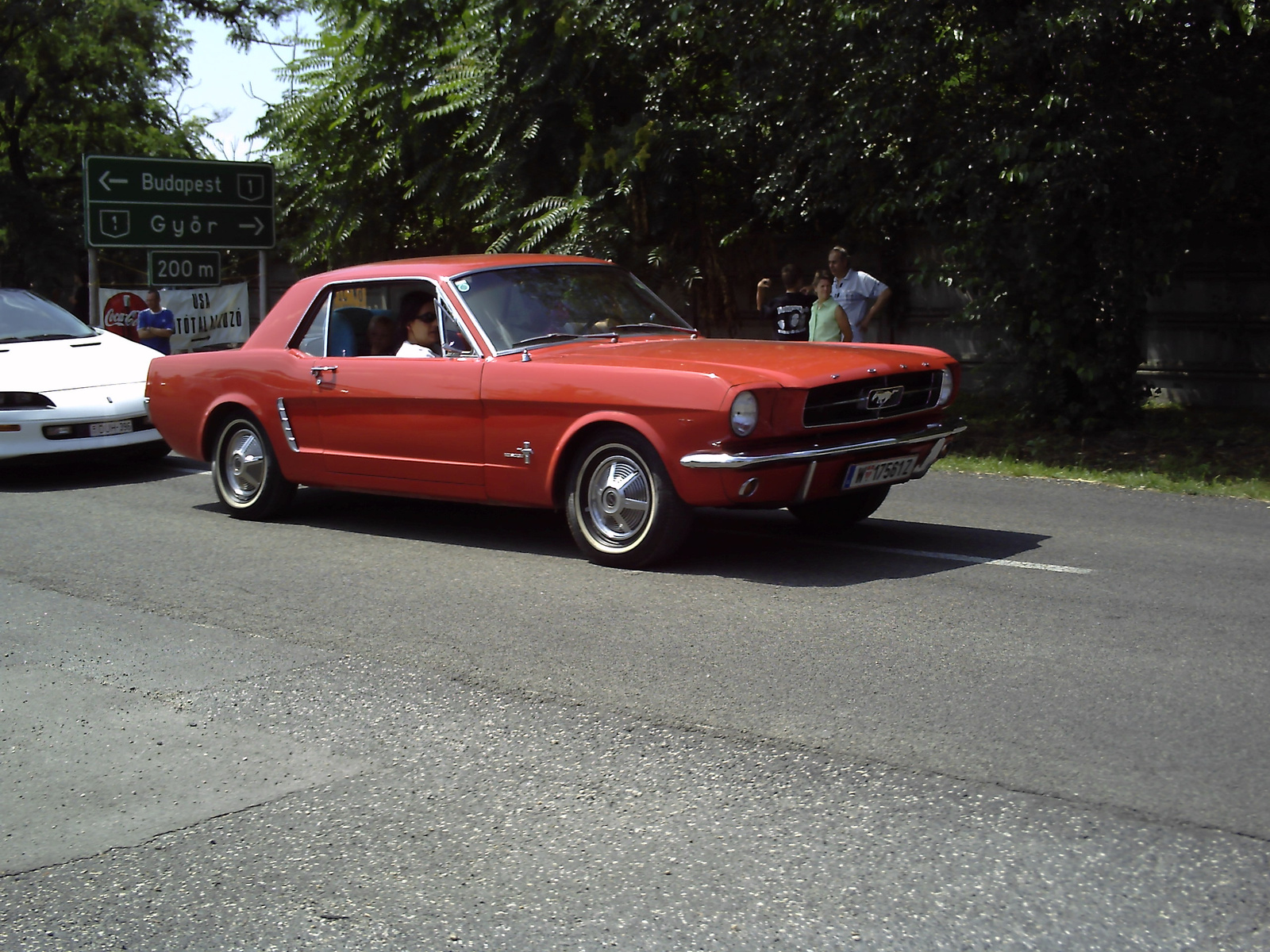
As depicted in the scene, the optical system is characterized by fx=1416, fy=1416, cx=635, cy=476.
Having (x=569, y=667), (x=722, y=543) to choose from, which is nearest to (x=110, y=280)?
(x=722, y=543)

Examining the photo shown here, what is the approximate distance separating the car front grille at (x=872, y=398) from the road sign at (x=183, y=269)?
14296 mm

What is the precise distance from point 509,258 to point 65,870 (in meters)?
5.26

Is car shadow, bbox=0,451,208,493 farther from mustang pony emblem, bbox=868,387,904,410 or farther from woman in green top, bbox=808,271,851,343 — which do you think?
mustang pony emblem, bbox=868,387,904,410

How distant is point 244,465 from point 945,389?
4.44 meters

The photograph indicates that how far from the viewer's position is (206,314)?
23.5 meters

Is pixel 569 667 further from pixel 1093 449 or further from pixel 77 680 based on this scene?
pixel 1093 449

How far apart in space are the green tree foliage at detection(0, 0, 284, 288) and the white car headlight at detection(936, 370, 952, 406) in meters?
24.6

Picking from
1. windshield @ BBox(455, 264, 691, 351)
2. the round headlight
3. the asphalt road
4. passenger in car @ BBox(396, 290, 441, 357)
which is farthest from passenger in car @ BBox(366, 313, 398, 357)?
the round headlight

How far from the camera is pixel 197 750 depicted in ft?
14.6

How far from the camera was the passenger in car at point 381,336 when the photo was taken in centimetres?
839

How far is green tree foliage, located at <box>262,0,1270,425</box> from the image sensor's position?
39.2ft

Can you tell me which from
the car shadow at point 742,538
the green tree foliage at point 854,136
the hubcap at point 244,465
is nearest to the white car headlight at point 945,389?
the car shadow at point 742,538

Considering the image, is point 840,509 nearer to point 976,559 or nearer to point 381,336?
point 976,559

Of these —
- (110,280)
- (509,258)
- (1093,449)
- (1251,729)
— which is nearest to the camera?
(1251,729)
